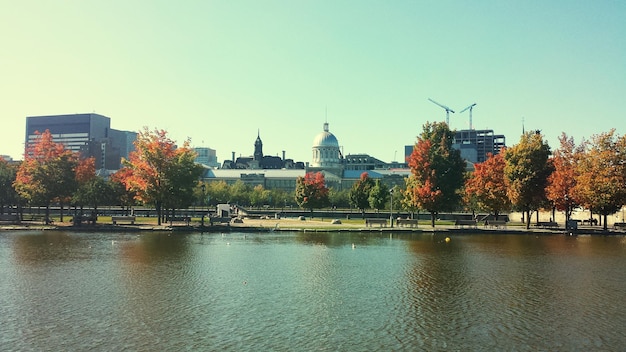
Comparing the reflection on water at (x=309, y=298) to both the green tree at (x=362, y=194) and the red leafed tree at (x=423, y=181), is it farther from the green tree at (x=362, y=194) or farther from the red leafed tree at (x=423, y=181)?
the green tree at (x=362, y=194)

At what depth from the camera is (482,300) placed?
79.2 feet

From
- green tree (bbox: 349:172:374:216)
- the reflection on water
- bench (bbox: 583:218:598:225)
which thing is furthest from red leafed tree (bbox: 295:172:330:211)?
the reflection on water

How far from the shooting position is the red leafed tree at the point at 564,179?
212 feet

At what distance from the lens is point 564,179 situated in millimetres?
65875

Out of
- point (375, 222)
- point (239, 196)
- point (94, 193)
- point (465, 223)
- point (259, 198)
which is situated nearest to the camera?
point (465, 223)

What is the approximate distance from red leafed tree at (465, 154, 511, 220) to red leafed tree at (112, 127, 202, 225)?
3912 centimetres

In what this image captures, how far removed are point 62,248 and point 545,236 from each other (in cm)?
4927

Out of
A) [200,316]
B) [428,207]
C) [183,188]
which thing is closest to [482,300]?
[200,316]

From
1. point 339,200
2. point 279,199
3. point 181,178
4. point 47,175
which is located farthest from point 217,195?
point 47,175

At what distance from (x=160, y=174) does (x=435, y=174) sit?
36036 mm

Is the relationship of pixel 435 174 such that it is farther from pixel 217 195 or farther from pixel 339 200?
pixel 217 195

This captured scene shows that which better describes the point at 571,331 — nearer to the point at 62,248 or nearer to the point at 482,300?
the point at 482,300

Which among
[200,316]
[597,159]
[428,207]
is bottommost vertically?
[200,316]

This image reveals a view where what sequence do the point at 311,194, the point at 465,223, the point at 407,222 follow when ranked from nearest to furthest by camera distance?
1. the point at 465,223
2. the point at 407,222
3. the point at 311,194
